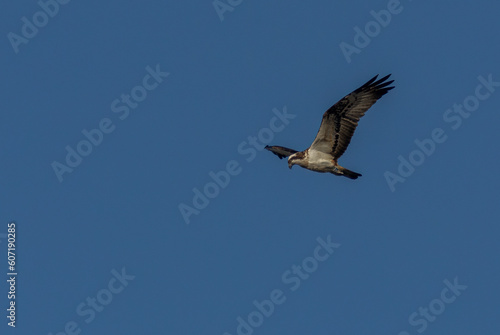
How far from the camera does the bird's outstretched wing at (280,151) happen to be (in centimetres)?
3478

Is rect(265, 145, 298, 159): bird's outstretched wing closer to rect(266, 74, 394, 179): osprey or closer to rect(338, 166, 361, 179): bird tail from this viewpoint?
rect(266, 74, 394, 179): osprey

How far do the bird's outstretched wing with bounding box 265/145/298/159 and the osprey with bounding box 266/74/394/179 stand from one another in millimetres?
1881

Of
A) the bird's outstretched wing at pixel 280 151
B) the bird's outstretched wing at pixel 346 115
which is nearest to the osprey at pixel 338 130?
the bird's outstretched wing at pixel 346 115

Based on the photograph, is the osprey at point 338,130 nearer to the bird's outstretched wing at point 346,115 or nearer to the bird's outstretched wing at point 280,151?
the bird's outstretched wing at point 346,115

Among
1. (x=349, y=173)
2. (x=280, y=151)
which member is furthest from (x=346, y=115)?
(x=280, y=151)

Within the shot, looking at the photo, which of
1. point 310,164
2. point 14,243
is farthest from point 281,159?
point 14,243

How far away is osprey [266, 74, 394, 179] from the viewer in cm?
3141

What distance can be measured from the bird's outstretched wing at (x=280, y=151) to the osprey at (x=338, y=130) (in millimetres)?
1881

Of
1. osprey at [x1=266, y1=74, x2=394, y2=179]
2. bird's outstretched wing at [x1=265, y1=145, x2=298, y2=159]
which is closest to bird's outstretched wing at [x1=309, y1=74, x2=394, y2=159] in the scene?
osprey at [x1=266, y1=74, x2=394, y2=179]

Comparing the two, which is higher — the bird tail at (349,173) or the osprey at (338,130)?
the osprey at (338,130)

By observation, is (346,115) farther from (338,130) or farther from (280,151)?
(280,151)

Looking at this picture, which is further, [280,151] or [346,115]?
[280,151]

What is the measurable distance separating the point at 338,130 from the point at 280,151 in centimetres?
392

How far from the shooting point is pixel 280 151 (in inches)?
1393
